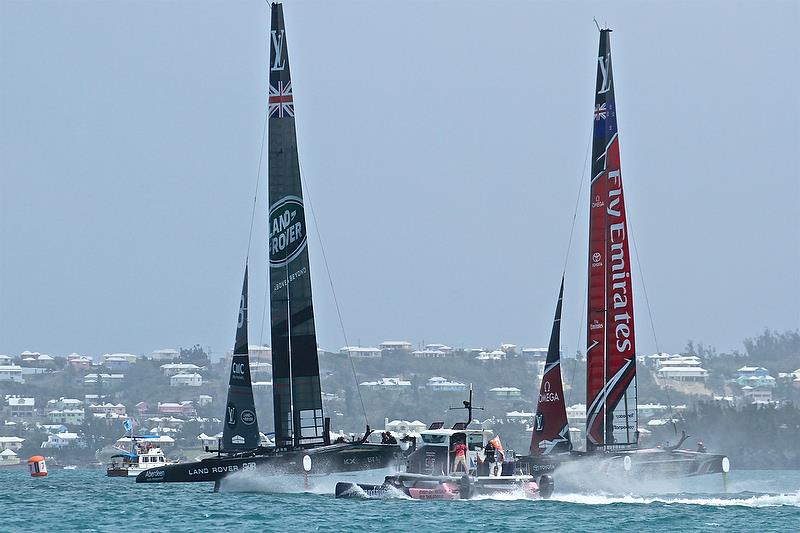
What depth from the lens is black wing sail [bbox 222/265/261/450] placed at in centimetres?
6550

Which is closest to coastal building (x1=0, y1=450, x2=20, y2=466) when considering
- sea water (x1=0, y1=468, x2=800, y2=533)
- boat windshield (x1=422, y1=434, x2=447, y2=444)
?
sea water (x1=0, y1=468, x2=800, y2=533)

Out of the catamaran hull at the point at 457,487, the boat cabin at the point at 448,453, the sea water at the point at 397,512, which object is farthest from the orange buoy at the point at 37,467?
the boat cabin at the point at 448,453

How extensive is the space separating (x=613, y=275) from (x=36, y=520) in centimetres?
2304

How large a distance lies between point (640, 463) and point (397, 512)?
11688 millimetres

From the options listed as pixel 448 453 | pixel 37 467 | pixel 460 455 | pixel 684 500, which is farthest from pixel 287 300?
pixel 37 467

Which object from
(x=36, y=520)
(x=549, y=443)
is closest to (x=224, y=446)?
(x=549, y=443)

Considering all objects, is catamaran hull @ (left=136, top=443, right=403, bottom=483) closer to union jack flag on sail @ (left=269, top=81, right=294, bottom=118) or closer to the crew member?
the crew member

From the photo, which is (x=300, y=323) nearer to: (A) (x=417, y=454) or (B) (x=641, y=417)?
(A) (x=417, y=454)

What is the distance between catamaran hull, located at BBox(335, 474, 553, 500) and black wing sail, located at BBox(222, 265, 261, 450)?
15.6m

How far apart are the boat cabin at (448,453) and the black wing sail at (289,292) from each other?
788 cm

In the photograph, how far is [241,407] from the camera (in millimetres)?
65688

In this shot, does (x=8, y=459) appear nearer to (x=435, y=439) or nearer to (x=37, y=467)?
(x=37, y=467)

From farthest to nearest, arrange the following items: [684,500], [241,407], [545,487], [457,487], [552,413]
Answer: [241,407] → [552,413] → [684,500] → [545,487] → [457,487]

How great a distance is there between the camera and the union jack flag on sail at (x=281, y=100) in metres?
57.8
